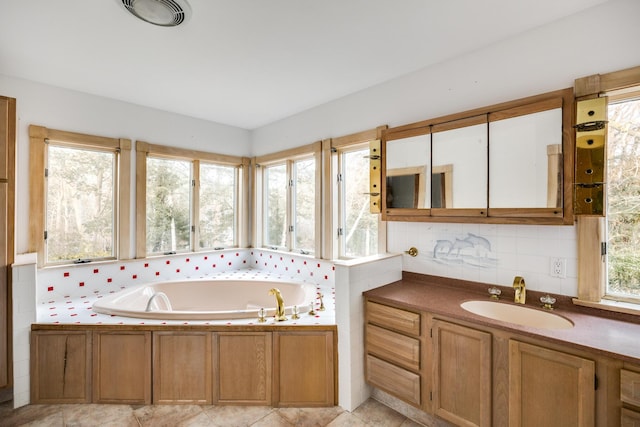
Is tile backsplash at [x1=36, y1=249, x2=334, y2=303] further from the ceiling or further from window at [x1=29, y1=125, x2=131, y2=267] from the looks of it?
the ceiling

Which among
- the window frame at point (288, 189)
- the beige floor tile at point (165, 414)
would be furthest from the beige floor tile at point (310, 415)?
the window frame at point (288, 189)

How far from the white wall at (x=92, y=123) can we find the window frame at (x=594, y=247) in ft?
11.8

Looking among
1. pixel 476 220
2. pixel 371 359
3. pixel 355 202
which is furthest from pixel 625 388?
A: pixel 355 202

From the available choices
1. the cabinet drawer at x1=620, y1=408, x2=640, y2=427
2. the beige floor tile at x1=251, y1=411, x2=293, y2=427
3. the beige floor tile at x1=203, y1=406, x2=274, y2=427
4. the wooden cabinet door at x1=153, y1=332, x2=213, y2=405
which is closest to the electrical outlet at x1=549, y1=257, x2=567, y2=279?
the cabinet drawer at x1=620, y1=408, x2=640, y2=427

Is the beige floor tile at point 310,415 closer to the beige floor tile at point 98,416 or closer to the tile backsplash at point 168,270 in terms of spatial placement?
the beige floor tile at point 98,416

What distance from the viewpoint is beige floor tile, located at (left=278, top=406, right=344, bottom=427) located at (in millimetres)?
1999

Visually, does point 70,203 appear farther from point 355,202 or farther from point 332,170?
point 355,202

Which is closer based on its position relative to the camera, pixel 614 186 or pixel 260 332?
pixel 614 186

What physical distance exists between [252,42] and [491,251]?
222 centimetres

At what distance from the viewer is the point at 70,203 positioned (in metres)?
2.87

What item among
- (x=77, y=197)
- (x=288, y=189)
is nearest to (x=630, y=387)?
(x=288, y=189)

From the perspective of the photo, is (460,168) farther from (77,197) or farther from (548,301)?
(77,197)

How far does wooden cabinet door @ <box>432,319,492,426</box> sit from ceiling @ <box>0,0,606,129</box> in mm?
1861

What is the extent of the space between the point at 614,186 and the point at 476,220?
0.73 metres
